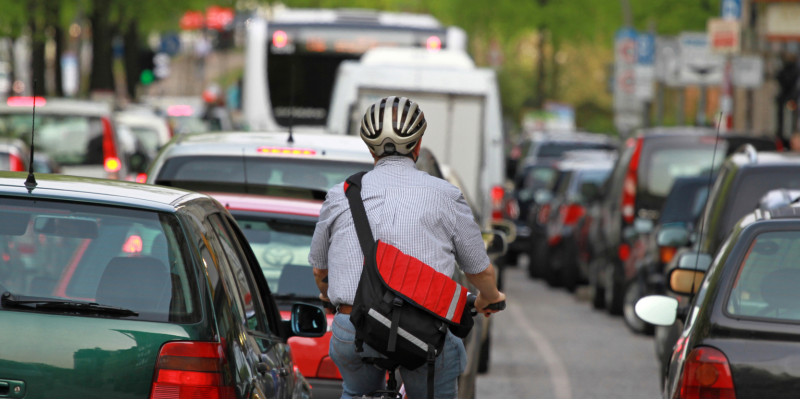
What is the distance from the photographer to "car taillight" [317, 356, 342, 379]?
723 cm

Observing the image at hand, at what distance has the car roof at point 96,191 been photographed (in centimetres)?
498

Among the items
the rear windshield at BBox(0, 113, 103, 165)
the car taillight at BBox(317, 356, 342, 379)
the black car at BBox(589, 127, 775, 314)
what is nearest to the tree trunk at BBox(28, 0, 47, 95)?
the rear windshield at BBox(0, 113, 103, 165)

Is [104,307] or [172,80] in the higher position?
[104,307]

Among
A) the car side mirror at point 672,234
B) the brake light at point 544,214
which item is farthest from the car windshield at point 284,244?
the brake light at point 544,214

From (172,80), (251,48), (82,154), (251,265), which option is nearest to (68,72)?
(172,80)

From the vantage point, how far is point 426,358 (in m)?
5.38

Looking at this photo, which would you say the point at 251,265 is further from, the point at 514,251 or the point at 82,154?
the point at 514,251

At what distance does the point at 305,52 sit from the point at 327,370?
57.5ft

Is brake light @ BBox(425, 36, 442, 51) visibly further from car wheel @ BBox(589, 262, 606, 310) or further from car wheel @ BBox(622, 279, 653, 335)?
car wheel @ BBox(622, 279, 653, 335)

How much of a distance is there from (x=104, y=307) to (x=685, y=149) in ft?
41.1

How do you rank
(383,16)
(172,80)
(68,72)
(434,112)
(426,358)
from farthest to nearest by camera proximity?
(172,80)
(68,72)
(383,16)
(434,112)
(426,358)

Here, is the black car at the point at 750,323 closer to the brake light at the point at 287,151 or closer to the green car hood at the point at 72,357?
the green car hood at the point at 72,357

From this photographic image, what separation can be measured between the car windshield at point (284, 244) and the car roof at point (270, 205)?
3 centimetres

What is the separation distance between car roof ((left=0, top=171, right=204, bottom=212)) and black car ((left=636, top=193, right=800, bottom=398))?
186 cm
